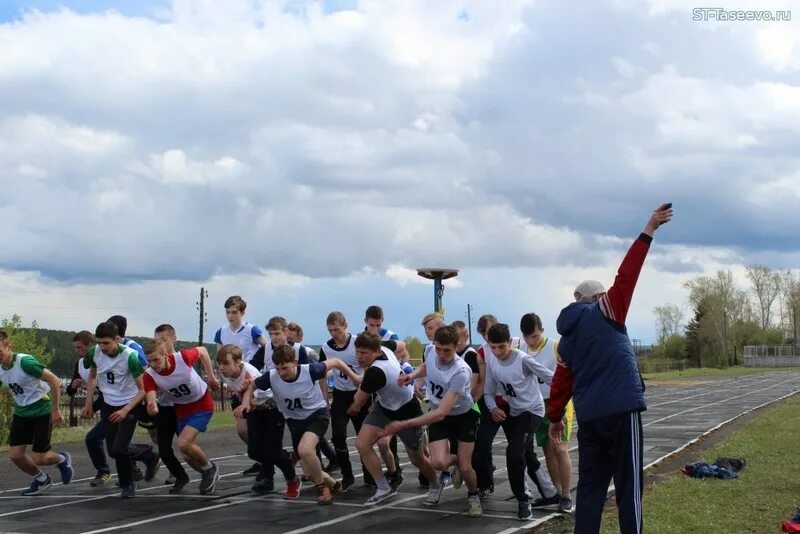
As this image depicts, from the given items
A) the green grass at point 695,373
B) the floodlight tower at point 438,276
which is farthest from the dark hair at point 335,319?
the green grass at point 695,373

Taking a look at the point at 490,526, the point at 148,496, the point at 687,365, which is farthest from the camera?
the point at 687,365

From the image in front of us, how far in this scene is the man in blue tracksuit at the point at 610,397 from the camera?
246 inches

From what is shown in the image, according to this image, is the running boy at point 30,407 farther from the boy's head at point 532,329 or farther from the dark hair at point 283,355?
the boy's head at point 532,329

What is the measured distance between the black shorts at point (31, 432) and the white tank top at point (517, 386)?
562 cm

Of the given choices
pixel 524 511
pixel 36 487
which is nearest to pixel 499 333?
pixel 524 511

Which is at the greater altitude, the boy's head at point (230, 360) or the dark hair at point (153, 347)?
the dark hair at point (153, 347)

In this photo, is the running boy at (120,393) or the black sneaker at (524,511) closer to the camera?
the black sneaker at (524,511)

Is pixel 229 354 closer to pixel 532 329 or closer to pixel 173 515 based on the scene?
pixel 173 515

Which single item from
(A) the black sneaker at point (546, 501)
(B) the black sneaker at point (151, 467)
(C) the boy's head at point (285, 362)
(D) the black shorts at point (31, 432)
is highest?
(C) the boy's head at point (285, 362)

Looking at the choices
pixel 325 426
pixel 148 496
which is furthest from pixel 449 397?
pixel 148 496

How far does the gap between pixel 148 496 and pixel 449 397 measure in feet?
12.9

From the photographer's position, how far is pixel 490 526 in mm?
8977

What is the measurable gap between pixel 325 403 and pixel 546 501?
2.59m

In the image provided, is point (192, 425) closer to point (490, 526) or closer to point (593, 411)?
point (490, 526)
